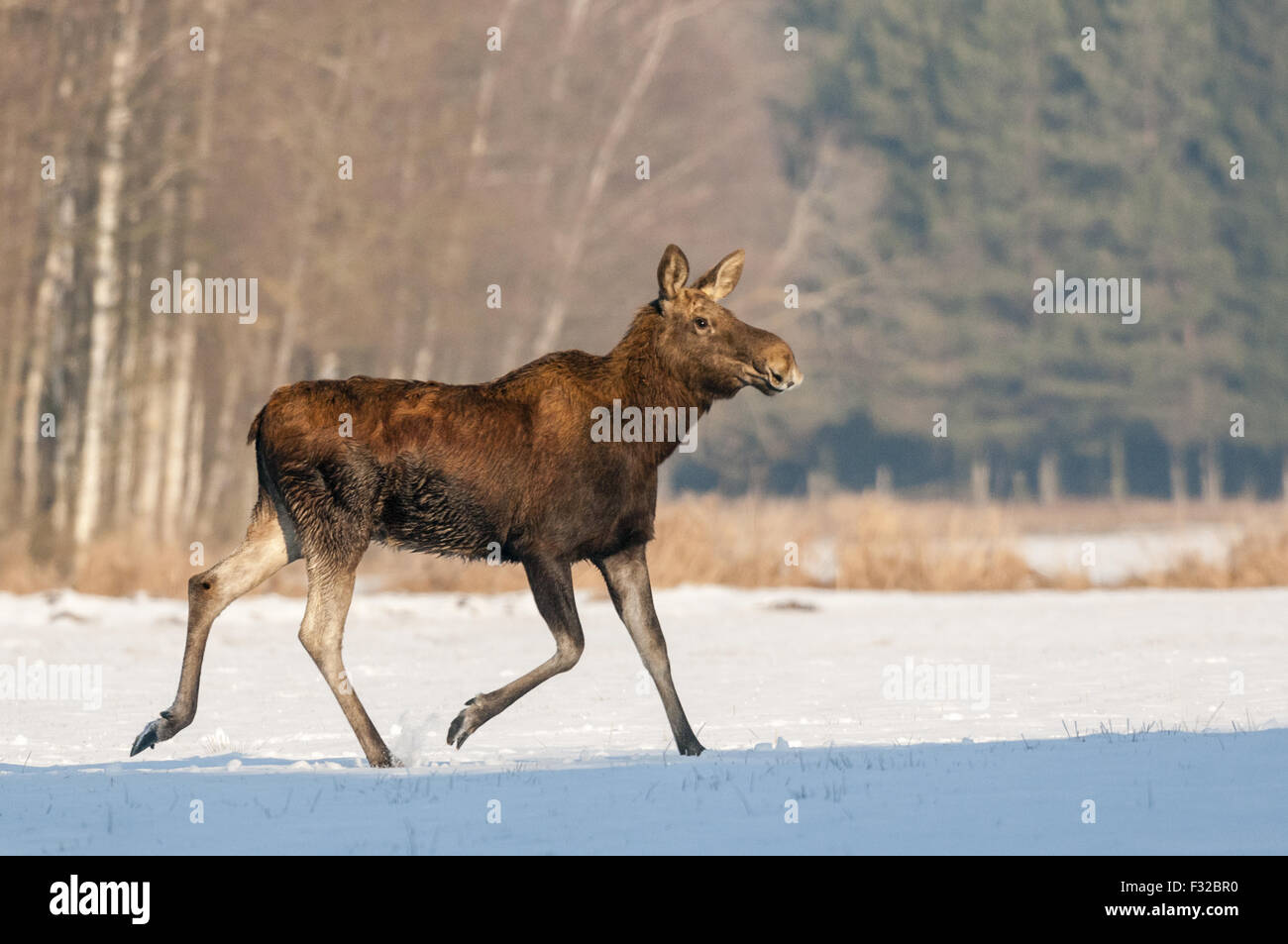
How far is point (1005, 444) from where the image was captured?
5944cm

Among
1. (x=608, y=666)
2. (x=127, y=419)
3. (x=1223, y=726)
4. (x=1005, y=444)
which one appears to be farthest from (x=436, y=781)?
(x=1005, y=444)

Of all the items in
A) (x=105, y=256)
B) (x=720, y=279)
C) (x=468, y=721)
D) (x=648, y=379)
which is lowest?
(x=468, y=721)

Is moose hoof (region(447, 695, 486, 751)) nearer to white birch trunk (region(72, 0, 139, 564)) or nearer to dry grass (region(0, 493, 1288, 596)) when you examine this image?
dry grass (region(0, 493, 1288, 596))

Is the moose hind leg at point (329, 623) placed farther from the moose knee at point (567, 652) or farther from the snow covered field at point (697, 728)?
the moose knee at point (567, 652)

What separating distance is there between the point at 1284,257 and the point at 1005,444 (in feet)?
29.1

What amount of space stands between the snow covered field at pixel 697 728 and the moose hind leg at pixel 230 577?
54cm

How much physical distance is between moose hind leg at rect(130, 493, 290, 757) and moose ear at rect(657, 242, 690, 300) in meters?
2.18

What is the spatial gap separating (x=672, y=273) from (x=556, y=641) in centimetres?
194

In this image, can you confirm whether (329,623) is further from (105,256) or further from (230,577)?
(105,256)

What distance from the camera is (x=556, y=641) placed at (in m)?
9.84

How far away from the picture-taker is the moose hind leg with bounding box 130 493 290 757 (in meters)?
10.0

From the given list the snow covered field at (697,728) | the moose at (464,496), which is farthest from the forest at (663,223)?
the moose at (464,496)

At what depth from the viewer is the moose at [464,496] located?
9906 millimetres

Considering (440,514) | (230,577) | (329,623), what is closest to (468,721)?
(329,623)
